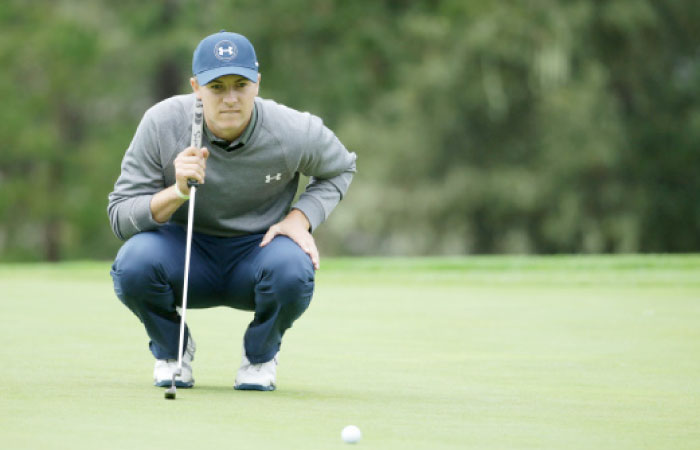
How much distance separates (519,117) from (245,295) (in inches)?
809

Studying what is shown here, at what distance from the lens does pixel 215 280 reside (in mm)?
4758

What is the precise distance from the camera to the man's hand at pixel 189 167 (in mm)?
4184

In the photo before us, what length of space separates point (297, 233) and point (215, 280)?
0.39 metres

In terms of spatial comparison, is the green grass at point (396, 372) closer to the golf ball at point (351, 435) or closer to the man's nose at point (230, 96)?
the golf ball at point (351, 435)

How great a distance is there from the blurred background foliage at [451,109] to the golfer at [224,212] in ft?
62.3

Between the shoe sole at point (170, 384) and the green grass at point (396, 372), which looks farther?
the shoe sole at point (170, 384)

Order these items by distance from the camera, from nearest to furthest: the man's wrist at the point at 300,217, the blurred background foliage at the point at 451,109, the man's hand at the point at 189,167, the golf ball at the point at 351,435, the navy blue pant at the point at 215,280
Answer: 1. the golf ball at the point at 351,435
2. the man's hand at the point at 189,167
3. the navy blue pant at the point at 215,280
4. the man's wrist at the point at 300,217
5. the blurred background foliage at the point at 451,109

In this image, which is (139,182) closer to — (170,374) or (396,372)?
(170,374)

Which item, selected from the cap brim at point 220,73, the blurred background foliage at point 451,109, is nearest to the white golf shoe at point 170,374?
the cap brim at point 220,73

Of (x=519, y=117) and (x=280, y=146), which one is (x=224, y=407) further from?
(x=519, y=117)

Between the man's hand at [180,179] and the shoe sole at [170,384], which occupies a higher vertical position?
the man's hand at [180,179]

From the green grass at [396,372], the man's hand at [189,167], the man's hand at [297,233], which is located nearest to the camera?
the green grass at [396,372]

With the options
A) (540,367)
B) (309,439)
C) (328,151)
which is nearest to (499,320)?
(540,367)

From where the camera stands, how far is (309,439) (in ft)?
10.6
